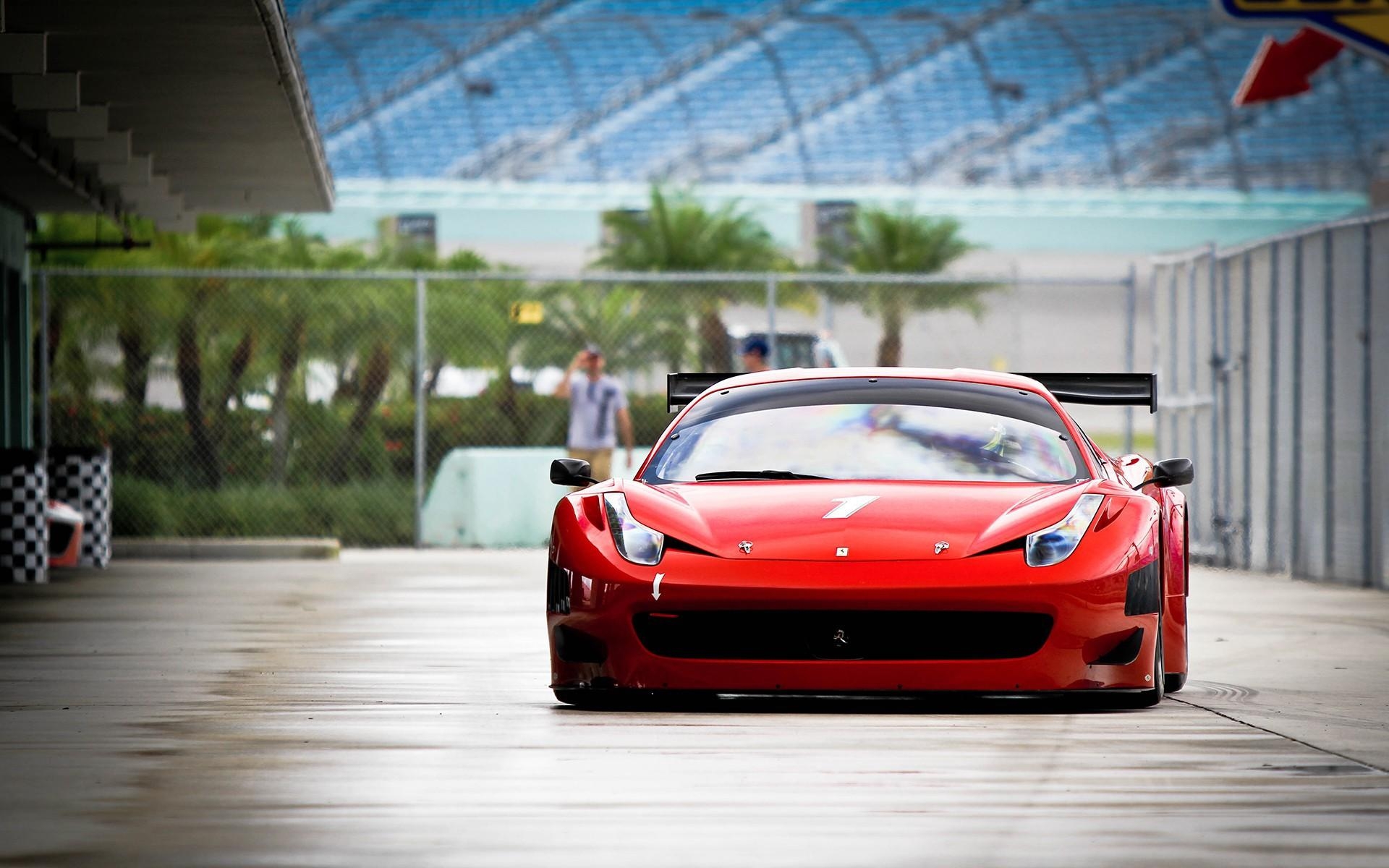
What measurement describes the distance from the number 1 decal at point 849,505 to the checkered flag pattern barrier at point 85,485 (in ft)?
38.1

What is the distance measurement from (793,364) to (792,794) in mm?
17995

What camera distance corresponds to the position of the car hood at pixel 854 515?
285 inches

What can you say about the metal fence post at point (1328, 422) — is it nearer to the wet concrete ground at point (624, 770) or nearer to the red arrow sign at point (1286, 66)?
the red arrow sign at point (1286, 66)

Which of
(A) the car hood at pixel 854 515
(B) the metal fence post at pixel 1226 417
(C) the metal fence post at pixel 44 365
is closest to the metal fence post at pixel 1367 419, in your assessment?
(B) the metal fence post at pixel 1226 417

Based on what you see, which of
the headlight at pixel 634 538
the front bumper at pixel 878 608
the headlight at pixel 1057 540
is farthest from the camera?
the headlight at pixel 634 538

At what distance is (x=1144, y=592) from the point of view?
24.1 feet

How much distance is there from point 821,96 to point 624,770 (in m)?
53.8

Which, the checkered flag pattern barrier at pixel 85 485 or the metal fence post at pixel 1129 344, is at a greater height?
the metal fence post at pixel 1129 344

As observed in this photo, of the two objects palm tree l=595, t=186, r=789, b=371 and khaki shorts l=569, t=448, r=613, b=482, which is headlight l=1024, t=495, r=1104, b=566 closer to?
khaki shorts l=569, t=448, r=613, b=482

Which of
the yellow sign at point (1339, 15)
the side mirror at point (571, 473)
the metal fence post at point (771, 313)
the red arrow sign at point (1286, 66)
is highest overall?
the red arrow sign at point (1286, 66)

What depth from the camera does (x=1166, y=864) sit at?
4.66 m

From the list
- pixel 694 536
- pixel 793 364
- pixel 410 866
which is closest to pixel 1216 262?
pixel 793 364

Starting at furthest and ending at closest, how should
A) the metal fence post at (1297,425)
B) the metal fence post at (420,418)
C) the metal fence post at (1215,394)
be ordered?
1. the metal fence post at (420,418)
2. the metal fence post at (1215,394)
3. the metal fence post at (1297,425)

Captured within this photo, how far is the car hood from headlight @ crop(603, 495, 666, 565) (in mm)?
33
